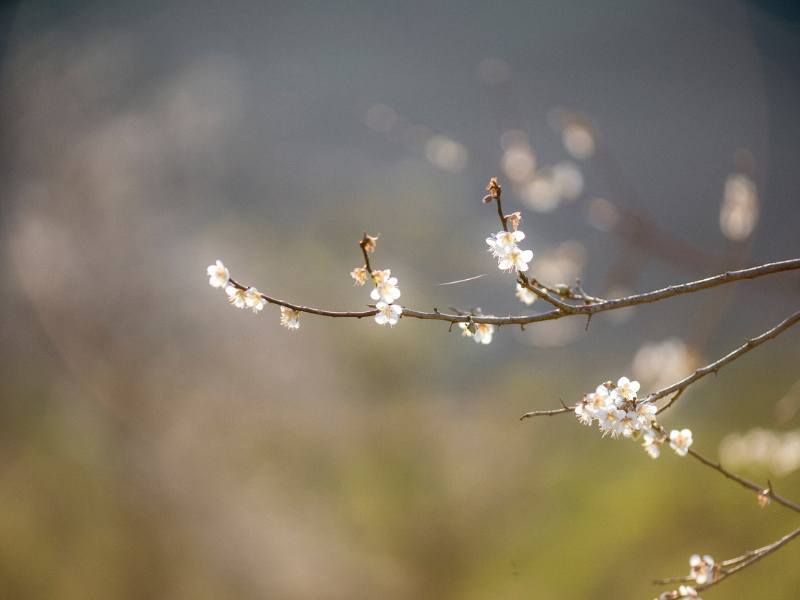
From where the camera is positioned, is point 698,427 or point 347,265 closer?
point 698,427

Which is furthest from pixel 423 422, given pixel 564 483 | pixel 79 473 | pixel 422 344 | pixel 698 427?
pixel 79 473

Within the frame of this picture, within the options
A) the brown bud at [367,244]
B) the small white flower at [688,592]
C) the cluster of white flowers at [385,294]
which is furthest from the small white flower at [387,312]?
the small white flower at [688,592]

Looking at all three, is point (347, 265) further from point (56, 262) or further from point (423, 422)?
point (56, 262)

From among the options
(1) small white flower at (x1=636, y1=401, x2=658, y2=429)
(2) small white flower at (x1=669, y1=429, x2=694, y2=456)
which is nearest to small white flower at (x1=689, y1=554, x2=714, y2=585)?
(2) small white flower at (x1=669, y1=429, x2=694, y2=456)

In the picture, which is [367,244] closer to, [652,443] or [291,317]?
[291,317]

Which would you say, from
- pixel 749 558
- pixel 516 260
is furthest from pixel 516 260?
pixel 749 558

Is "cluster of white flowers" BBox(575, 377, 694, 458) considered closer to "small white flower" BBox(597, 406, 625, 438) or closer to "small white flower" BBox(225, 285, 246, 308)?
"small white flower" BBox(597, 406, 625, 438)
